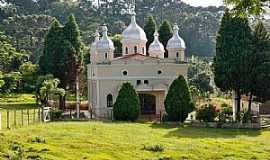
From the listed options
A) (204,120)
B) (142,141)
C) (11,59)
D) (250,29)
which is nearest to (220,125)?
(204,120)

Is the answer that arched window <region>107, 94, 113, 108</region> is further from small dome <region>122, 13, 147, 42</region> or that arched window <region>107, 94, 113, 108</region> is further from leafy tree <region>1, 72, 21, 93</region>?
leafy tree <region>1, 72, 21, 93</region>

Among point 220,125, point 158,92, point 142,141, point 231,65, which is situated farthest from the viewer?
point 158,92

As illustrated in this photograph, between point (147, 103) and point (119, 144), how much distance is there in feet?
67.0

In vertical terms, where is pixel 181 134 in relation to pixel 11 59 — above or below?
below

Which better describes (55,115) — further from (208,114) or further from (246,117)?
(246,117)

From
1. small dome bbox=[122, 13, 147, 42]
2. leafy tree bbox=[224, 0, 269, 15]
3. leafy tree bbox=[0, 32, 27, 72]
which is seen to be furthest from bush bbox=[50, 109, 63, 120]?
leafy tree bbox=[0, 32, 27, 72]

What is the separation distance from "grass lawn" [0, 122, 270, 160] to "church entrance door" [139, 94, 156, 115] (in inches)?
523

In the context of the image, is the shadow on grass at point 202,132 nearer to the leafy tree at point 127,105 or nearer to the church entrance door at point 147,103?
the leafy tree at point 127,105

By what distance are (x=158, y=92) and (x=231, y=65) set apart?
21.6ft

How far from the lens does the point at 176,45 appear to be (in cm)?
4466

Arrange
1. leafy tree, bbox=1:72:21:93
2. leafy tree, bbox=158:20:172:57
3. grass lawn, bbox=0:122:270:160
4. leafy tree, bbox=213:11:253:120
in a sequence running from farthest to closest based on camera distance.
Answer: leafy tree, bbox=158:20:172:57, leafy tree, bbox=1:72:21:93, leafy tree, bbox=213:11:253:120, grass lawn, bbox=0:122:270:160

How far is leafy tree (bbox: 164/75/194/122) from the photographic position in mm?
34969

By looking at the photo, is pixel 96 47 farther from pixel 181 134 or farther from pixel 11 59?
pixel 11 59

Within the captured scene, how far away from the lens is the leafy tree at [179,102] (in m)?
35.0
